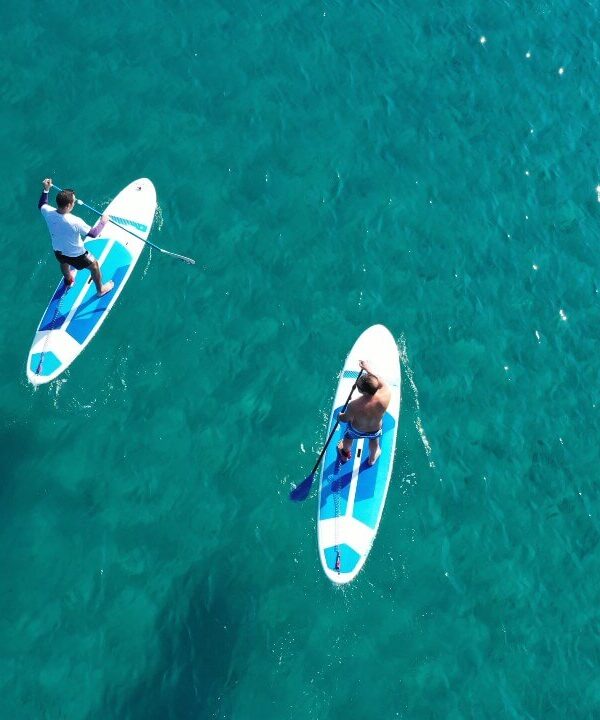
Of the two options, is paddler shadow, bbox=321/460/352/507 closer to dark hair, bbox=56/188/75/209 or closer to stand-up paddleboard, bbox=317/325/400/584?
stand-up paddleboard, bbox=317/325/400/584

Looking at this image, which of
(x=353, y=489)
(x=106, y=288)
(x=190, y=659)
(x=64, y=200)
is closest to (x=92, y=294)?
(x=106, y=288)

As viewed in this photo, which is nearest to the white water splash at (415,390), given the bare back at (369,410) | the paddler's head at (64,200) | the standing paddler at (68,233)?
the bare back at (369,410)

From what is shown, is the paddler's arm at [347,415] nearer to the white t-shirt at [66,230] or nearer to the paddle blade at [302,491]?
the paddle blade at [302,491]

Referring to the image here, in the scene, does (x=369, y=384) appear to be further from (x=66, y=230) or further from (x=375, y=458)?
(x=66, y=230)

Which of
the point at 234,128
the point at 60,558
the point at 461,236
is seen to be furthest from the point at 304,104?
the point at 60,558

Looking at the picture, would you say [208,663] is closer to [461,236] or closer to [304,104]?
[461,236]

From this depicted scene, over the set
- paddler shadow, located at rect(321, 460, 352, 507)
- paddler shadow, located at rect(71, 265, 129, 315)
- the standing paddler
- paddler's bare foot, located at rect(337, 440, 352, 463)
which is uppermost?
the standing paddler

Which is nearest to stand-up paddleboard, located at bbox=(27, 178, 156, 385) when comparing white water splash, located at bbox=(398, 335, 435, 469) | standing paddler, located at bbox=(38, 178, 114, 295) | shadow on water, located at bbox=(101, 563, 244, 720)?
standing paddler, located at bbox=(38, 178, 114, 295)
